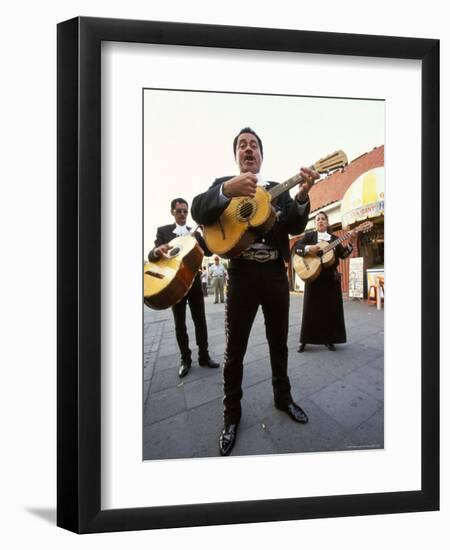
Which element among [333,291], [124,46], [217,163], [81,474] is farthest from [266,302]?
[124,46]

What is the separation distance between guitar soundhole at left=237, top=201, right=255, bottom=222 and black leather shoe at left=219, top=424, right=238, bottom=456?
3.86ft

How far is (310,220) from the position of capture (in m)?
1.69

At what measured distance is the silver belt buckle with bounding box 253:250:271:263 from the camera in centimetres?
169

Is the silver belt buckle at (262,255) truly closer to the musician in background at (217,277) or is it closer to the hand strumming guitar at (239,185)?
the musician in background at (217,277)

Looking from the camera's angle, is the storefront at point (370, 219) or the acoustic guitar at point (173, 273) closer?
the acoustic guitar at point (173, 273)

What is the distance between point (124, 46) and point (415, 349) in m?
2.39

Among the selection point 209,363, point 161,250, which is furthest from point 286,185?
point 209,363

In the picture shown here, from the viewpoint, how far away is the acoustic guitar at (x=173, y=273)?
1.57m

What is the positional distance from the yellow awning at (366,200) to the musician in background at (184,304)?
0.87 metres

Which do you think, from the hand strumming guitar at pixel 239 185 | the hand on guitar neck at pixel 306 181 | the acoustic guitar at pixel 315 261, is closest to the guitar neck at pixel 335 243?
the acoustic guitar at pixel 315 261

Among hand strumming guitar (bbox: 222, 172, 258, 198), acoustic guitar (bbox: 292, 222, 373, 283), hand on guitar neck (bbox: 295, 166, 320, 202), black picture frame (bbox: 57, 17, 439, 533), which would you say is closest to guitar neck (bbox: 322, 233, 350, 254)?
acoustic guitar (bbox: 292, 222, 373, 283)

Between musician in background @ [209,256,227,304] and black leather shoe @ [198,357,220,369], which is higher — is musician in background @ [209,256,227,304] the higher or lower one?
the higher one

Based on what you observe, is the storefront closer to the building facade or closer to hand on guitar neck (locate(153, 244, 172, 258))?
the building facade

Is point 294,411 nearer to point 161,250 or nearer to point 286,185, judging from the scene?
point 161,250
